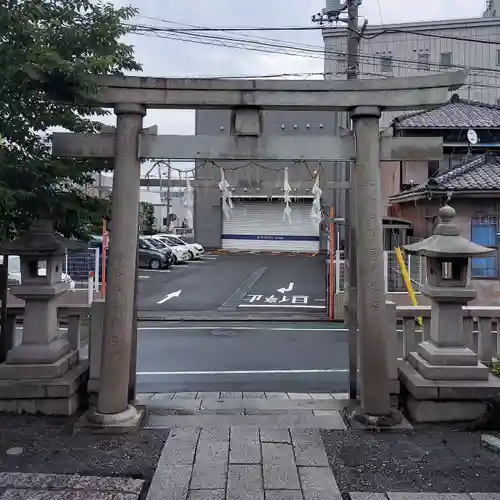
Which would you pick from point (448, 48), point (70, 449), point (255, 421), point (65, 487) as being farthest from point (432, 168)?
point (448, 48)

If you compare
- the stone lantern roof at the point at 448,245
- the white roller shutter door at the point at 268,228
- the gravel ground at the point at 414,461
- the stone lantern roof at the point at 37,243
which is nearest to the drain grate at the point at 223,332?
the white roller shutter door at the point at 268,228

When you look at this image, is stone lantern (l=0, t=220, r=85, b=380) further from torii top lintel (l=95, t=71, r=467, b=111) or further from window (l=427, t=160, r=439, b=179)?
window (l=427, t=160, r=439, b=179)

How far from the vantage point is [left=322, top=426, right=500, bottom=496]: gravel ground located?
12.5 ft

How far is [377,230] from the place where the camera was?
16.6 feet

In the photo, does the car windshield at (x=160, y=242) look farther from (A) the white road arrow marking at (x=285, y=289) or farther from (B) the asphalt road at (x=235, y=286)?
(A) the white road arrow marking at (x=285, y=289)

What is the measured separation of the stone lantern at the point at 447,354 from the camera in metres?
5.05

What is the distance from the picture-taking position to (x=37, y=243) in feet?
17.4

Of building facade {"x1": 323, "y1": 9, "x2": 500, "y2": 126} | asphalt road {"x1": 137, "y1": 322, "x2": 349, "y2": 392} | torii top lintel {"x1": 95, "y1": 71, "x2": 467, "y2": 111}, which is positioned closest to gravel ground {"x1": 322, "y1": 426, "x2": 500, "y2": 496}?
asphalt road {"x1": 137, "y1": 322, "x2": 349, "y2": 392}

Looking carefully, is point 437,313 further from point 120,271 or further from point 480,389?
point 120,271

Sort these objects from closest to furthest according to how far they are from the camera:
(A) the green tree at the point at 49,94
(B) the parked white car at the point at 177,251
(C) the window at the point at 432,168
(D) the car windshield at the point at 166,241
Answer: (A) the green tree at the point at 49,94, (C) the window at the point at 432,168, (B) the parked white car at the point at 177,251, (D) the car windshield at the point at 166,241

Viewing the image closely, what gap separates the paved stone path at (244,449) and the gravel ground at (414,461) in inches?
7.7

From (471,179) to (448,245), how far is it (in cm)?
1155

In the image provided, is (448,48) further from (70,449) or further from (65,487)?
(65,487)

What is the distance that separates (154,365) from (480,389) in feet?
19.3
